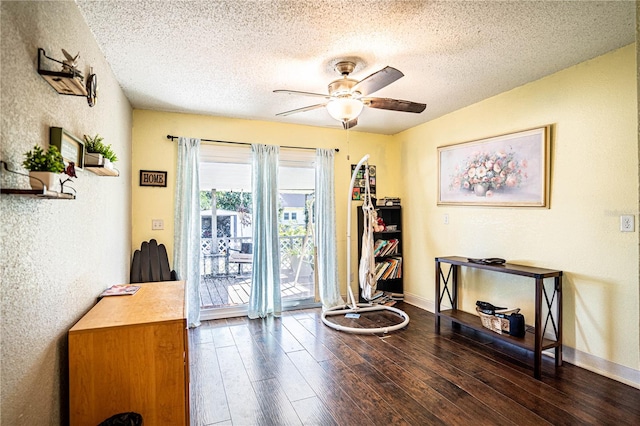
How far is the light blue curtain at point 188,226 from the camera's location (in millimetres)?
3580

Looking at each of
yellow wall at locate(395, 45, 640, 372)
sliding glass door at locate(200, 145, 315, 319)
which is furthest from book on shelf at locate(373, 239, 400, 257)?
yellow wall at locate(395, 45, 640, 372)

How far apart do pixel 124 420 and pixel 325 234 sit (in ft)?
9.91

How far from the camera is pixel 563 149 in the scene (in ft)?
8.84

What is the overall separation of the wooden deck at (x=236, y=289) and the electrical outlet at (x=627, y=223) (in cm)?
326

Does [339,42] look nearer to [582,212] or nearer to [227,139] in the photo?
[227,139]

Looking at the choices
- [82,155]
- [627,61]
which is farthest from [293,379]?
[627,61]

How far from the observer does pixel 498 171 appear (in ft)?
10.5

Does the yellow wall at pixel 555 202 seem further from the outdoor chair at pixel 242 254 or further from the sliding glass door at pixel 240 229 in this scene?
the outdoor chair at pixel 242 254

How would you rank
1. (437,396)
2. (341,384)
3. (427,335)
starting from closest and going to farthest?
(437,396) < (341,384) < (427,335)

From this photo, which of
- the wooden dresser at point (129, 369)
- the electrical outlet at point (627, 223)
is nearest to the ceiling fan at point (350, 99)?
the electrical outlet at point (627, 223)

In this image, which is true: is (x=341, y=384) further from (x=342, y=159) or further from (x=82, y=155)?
(x=342, y=159)

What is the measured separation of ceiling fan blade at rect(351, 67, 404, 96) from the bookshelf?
2.24 meters

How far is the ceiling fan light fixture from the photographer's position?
245 cm

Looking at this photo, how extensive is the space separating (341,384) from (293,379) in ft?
1.19
